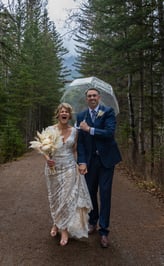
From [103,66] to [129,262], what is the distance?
599 inches

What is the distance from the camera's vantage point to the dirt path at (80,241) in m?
4.09

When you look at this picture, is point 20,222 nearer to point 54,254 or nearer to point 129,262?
point 54,254

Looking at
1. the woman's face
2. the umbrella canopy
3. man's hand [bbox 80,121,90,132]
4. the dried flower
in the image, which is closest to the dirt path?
the dried flower

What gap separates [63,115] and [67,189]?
3.46ft

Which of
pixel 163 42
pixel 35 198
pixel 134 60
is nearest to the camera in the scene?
pixel 35 198

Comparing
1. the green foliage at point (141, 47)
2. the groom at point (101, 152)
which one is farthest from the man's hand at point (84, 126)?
the green foliage at point (141, 47)

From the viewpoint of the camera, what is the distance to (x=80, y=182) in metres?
4.61

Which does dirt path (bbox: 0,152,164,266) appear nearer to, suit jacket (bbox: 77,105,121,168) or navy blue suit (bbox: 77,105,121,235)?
navy blue suit (bbox: 77,105,121,235)

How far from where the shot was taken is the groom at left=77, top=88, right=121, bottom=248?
452 centimetres

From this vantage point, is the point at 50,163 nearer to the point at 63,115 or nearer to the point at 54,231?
the point at 63,115

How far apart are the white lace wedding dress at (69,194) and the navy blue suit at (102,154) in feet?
0.57

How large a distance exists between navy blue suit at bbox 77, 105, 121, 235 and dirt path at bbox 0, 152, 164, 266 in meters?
0.44

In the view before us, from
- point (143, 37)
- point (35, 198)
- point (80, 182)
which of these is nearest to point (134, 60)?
point (143, 37)

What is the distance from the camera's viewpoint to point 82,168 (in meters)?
4.55
